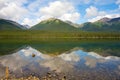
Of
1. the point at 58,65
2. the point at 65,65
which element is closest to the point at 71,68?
the point at 65,65

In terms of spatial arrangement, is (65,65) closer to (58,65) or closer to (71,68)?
(58,65)

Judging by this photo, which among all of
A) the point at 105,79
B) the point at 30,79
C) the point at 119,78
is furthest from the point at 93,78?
the point at 30,79

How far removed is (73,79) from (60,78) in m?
1.86

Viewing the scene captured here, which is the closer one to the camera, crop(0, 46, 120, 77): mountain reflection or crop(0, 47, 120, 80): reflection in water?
crop(0, 47, 120, 80): reflection in water

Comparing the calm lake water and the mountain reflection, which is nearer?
the calm lake water

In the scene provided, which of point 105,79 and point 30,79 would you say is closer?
point 30,79

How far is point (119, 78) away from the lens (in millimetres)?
30812

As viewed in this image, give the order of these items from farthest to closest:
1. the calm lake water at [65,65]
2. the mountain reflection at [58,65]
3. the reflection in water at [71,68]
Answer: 1. the mountain reflection at [58,65]
2. the calm lake water at [65,65]
3. the reflection in water at [71,68]

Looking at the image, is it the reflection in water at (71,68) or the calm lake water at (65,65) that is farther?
the calm lake water at (65,65)

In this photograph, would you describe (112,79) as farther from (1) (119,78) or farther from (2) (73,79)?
(2) (73,79)

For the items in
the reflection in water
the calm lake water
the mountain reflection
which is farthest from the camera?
the mountain reflection

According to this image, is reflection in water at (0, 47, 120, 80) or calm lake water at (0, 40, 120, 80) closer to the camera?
reflection in water at (0, 47, 120, 80)

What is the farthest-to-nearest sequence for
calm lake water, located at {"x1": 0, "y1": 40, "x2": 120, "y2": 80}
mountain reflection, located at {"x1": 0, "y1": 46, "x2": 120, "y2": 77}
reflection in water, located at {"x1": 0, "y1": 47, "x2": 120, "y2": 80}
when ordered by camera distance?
1. mountain reflection, located at {"x1": 0, "y1": 46, "x2": 120, "y2": 77}
2. calm lake water, located at {"x1": 0, "y1": 40, "x2": 120, "y2": 80}
3. reflection in water, located at {"x1": 0, "y1": 47, "x2": 120, "y2": 80}

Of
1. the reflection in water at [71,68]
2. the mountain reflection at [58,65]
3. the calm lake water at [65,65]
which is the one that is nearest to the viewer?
the reflection in water at [71,68]
